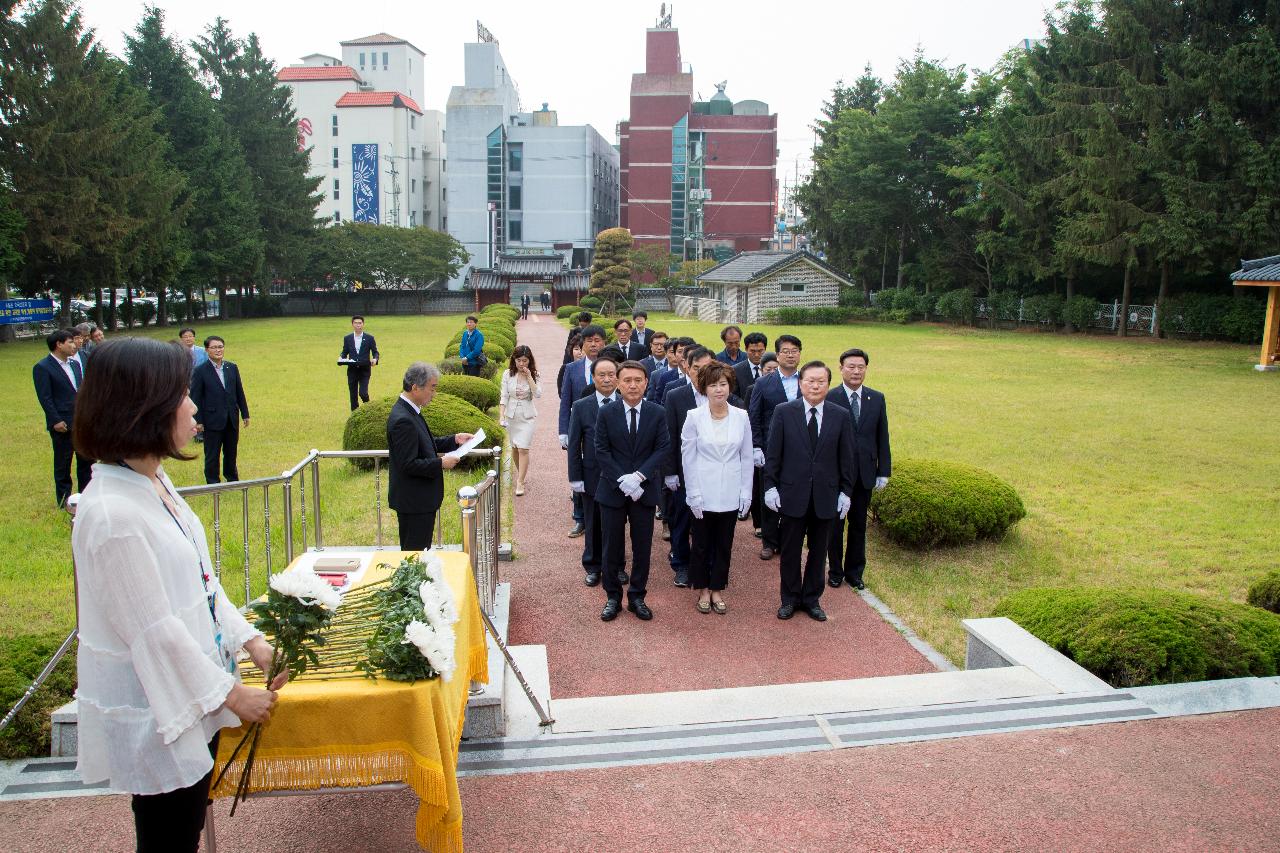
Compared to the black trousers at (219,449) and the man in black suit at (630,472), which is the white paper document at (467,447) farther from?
the black trousers at (219,449)

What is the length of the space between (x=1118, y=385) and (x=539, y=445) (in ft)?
51.7

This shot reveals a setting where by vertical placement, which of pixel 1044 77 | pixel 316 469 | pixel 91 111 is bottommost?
pixel 316 469

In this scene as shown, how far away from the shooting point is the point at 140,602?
94.5 inches

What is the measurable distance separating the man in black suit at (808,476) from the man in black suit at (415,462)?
2.30 m

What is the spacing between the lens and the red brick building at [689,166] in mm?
74625

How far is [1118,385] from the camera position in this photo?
74.7ft


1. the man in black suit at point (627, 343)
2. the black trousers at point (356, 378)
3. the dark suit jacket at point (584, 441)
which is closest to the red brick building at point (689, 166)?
the black trousers at point (356, 378)

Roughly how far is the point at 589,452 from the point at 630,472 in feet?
1.97

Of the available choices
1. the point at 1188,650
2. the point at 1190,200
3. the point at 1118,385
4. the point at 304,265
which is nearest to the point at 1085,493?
the point at 1188,650

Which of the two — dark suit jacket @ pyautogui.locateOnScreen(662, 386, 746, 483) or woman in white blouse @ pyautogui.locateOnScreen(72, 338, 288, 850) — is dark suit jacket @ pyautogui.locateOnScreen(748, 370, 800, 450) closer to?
dark suit jacket @ pyautogui.locateOnScreen(662, 386, 746, 483)

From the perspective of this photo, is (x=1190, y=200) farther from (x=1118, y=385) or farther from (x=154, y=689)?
(x=154, y=689)

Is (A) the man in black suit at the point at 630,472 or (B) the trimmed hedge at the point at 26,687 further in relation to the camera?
(A) the man in black suit at the point at 630,472

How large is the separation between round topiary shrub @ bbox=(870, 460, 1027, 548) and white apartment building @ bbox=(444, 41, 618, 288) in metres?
68.3

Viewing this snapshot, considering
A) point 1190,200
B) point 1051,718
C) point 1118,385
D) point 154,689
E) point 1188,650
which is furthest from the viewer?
point 1190,200
